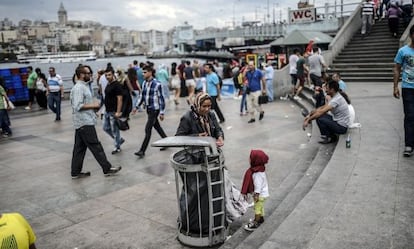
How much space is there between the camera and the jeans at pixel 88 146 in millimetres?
6496

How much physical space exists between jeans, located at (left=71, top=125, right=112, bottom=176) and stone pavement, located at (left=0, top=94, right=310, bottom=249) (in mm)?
232

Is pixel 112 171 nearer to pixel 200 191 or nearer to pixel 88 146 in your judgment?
pixel 88 146

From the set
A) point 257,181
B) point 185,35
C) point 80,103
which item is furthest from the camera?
point 185,35

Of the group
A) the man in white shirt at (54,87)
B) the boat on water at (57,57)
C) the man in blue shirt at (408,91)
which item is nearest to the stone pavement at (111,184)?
the man in blue shirt at (408,91)

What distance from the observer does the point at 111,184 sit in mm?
6141

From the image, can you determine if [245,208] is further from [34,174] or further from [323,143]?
[34,174]

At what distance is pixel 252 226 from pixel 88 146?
11.7 feet

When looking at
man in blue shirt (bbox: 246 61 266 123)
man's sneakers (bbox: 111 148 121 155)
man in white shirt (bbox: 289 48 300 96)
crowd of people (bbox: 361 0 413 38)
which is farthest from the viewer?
crowd of people (bbox: 361 0 413 38)

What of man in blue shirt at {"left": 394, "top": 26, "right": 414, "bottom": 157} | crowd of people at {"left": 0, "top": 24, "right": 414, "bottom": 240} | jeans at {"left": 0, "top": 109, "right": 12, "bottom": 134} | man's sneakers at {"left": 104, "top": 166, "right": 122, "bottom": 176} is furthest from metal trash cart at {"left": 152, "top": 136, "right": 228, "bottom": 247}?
jeans at {"left": 0, "top": 109, "right": 12, "bottom": 134}

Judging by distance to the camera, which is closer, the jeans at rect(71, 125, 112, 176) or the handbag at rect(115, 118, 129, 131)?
the jeans at rect(71, 125, 112, 176)

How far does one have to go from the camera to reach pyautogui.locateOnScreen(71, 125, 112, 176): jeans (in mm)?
6496

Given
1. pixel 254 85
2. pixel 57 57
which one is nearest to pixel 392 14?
pixel 254 85

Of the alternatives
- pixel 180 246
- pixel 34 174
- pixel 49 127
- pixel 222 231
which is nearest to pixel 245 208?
pixel 222 231

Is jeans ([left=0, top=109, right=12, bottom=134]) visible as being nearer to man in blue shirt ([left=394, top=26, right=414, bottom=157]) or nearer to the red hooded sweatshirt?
the red hooded sweatshirt
